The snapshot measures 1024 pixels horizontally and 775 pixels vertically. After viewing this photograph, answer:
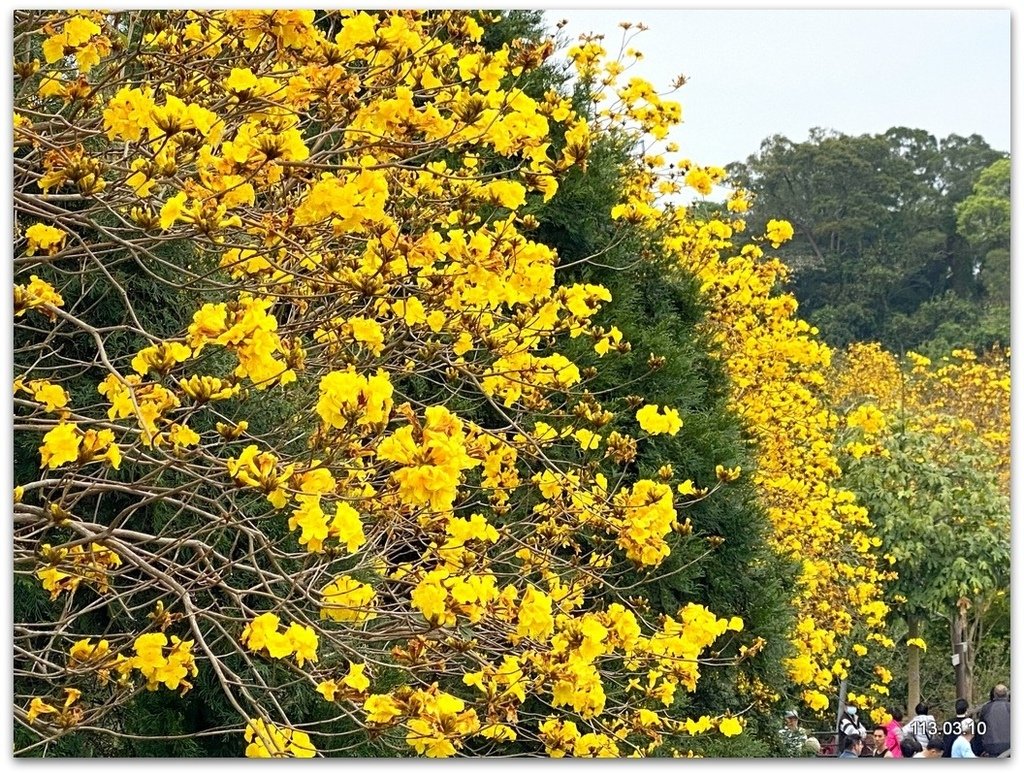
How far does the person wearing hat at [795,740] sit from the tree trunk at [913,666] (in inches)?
17.0

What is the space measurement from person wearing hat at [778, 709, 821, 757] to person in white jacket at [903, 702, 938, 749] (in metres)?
0.60

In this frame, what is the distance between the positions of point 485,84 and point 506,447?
696 mm

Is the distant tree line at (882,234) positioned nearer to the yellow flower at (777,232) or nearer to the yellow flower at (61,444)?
the yellow flower at (777,232)

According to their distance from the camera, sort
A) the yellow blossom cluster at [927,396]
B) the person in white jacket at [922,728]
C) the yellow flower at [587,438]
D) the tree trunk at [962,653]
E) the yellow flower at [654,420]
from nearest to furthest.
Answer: the yellow flower at [587,438] → the yellow flower at [654,420] → the person in white jacket at [922,728] → the tree trunk at [962,653] → the yellow blossom cluster at [927,396]

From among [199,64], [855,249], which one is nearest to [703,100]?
[199,64]

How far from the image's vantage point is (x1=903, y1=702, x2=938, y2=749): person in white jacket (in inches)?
134

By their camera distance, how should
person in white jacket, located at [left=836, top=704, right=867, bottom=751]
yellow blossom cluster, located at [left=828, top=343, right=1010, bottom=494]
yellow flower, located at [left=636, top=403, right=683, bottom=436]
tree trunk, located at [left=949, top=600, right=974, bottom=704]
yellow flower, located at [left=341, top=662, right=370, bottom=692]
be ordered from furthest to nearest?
yellow blossom cluster, located at [left=828, top=343, right=1010, bottom=494] < person in white jacket, located at [left=836, top=704, right=867, bottom=751] < tree trunk, located at [left=949, top=600, right=974, bottom=704] < yellow flower, located at [left=636, top=403, right=683, bottom=436] < yellow flower, located at [left=341, top=662, right=370, bottom=692]

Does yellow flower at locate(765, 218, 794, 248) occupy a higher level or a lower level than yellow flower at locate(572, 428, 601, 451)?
higher

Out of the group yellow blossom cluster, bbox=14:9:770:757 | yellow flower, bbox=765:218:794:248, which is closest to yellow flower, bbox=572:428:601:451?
yellow blossom cluster, bbox=14:9:770:757

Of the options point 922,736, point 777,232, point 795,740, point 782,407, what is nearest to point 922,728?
point 922,736

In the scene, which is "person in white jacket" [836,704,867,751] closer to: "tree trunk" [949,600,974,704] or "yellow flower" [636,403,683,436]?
"tree trunk" [949,600,974,704]

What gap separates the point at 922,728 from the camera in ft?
11.5

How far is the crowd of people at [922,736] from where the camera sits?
8.52ft

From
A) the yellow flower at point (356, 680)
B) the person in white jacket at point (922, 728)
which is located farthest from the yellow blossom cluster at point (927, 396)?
the yellow flower at point (356, 680)
